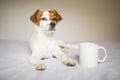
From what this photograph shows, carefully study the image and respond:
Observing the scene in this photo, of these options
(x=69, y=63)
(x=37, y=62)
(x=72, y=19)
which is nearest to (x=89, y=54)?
(x=69, y=63)

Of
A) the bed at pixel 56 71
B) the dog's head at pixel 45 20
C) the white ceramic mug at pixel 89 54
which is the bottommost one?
the bed at pixel 56 71

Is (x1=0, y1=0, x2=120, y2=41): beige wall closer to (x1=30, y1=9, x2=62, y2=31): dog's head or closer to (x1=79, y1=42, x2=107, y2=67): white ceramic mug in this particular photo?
(x1=30, y1=9, x2=62, y2=31): dog's head

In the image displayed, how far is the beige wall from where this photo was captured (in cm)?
231

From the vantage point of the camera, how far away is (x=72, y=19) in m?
2.37

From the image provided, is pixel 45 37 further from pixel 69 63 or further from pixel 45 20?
pixel 69 63

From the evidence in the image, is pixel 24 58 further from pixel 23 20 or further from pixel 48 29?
pixel 23 20

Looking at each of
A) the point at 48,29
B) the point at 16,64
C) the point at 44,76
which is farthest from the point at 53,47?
the point at 44,76

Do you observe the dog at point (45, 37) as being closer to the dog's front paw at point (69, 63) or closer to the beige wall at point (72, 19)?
the dog's front paw at point (69, 63)

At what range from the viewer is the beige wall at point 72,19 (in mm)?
2309

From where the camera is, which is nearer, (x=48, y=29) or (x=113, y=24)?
(x=48, y=29)

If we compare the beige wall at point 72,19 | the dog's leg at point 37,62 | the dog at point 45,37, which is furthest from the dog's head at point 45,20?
the beige wall at point 72,19

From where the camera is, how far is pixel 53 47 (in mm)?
1274

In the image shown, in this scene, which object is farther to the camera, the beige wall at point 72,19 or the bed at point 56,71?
the beige wall at point 72,19

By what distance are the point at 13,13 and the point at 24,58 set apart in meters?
1.27
